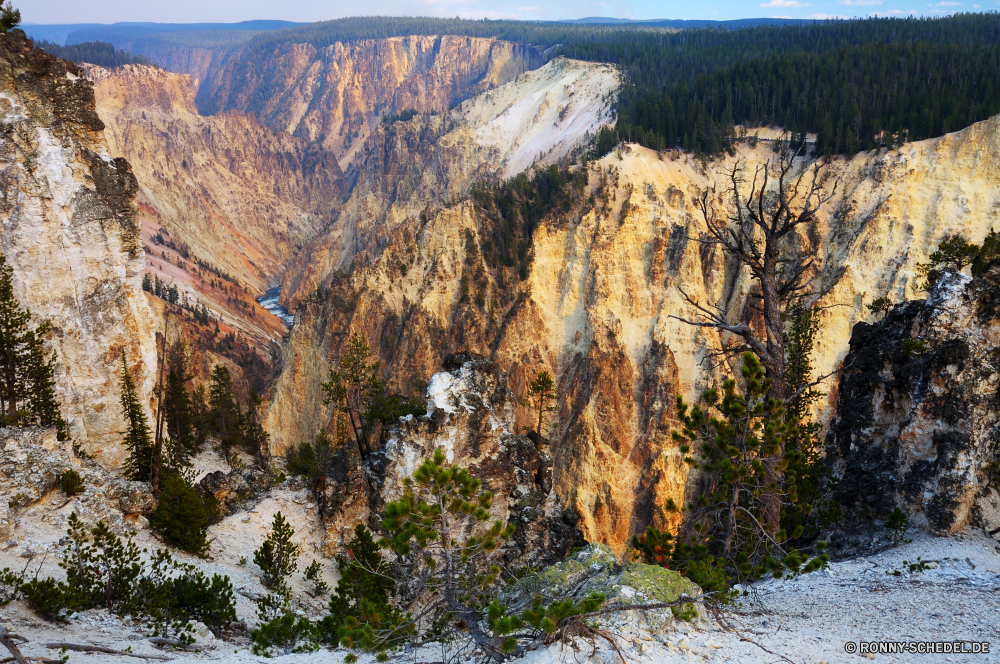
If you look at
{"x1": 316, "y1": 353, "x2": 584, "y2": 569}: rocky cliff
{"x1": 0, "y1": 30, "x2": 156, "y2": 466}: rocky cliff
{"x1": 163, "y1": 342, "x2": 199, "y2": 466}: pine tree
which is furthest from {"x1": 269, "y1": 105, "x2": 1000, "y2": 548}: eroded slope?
{"x1": 0, "y1": 30, "x2": 156, "y2": 466}: rocky cliff

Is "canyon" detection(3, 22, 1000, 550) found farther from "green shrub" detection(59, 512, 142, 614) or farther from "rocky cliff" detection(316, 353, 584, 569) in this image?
"green shrub" detection(59, 512, 142, 614)

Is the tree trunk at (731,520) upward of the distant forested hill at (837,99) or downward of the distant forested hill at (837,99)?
downward

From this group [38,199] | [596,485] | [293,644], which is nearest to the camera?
[293,644]

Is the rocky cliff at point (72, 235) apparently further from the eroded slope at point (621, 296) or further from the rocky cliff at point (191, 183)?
the rocky cliff at point (191, 183)

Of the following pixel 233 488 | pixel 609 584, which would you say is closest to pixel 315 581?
pixel 233 488

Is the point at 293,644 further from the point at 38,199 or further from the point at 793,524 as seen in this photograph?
the point at 38,199

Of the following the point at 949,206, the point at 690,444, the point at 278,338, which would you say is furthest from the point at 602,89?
the point at 690,444

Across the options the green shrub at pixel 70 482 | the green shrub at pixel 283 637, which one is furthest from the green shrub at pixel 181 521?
the green shrub at pixel 283 637
